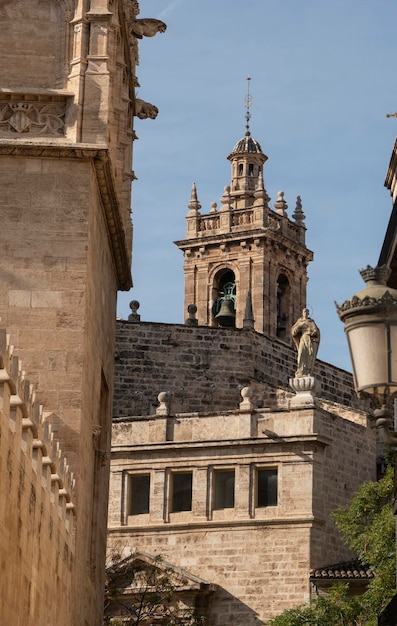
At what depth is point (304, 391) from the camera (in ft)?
156

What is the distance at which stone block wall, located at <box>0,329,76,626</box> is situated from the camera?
53.0ft

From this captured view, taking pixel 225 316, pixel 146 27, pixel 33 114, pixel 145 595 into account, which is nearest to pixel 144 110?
pixel 146 27

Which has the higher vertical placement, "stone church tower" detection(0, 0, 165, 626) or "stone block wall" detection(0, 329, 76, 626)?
"stone church tower" detection(0, 0, 165, 626)

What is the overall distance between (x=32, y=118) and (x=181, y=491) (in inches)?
964

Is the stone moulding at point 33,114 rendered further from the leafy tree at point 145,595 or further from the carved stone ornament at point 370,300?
the leafy tree at point 145,595

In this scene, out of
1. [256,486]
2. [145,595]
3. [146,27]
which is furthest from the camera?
[256,486]

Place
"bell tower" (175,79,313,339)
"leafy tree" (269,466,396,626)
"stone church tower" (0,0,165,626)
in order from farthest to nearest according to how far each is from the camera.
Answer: "bell tower" (175,79,313,339), "leafy tree" (269,466,396,626), "stone church tower" (0,0,165,626)

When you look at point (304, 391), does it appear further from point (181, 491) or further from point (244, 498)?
point (181, 491)

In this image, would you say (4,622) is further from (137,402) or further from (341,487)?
(137,402)

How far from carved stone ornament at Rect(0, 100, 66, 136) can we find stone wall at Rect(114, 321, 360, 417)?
2991 cm

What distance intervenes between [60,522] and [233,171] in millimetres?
62657

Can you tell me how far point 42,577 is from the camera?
19094mm

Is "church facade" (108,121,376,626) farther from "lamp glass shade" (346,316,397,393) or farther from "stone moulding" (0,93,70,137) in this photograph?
"lamp glass shade" (346,316,397,393)

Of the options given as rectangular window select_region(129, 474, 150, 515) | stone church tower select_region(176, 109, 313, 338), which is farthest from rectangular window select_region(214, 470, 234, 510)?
stone church tower select_region(176, 109, 313, 338)
